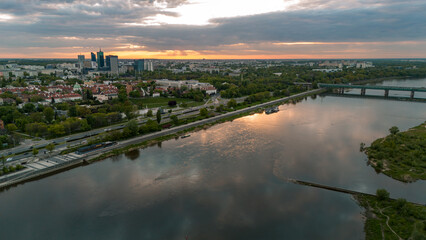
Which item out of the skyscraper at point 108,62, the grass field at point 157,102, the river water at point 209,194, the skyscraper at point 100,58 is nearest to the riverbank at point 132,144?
the river water at point 209,194

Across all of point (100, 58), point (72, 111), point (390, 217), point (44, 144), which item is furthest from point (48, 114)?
point (100, 58)

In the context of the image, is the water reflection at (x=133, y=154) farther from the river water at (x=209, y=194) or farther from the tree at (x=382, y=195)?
the tree at (x=382, y=195)

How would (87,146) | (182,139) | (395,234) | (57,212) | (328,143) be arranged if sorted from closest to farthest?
(395,234)
(57,212)
(87,146)
(328,143)
(182,139)

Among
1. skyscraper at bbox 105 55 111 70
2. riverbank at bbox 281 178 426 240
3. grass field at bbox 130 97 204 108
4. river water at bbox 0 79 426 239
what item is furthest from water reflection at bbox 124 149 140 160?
skyscraper at bbox 105 55 111 70

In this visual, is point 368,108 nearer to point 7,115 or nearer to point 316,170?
point 316,170

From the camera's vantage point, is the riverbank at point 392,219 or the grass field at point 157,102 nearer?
the riverbank at point 392,219

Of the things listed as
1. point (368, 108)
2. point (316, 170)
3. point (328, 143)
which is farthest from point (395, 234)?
point (368, 108)
